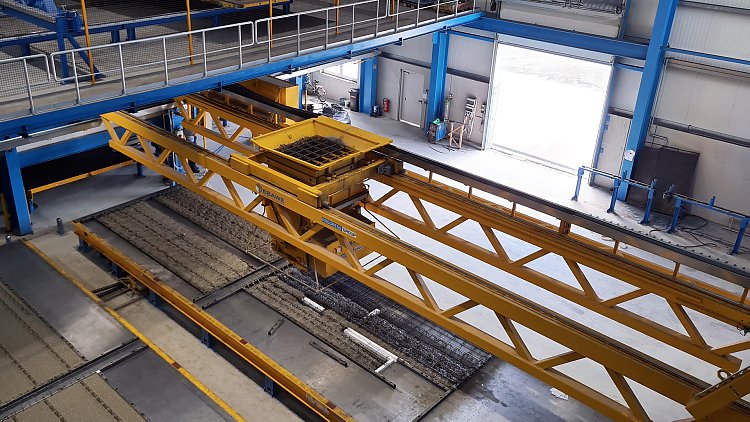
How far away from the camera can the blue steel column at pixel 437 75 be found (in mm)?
18906

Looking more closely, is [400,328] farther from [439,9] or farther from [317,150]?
[439,9]

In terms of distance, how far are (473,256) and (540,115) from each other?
A: 13256mm

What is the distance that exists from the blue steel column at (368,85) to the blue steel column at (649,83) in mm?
8996

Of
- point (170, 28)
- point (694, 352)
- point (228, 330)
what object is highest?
point (170, 28)

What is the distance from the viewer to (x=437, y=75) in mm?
19359

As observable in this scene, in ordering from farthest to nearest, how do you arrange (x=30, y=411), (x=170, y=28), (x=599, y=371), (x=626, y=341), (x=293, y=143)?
(x=170, y=28), (x=626, y=341), (x=599, y=371), (x=293, y=143), (x=30, y=411)

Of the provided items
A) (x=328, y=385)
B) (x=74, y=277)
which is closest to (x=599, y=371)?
(x=328, y=385)

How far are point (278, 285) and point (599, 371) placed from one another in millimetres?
5590

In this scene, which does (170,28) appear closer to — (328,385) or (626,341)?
(328,385)

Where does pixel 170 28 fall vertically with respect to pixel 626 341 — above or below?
above

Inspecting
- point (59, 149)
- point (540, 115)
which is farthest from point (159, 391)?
point (540, 115)

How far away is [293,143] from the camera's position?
9.38 m

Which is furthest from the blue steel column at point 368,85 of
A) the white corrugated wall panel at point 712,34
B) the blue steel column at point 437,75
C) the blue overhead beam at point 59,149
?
the blue overhead beam at point 59,149

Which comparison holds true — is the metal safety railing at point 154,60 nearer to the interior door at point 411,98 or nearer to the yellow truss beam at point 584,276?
the yellow truss beam at point 584,276
